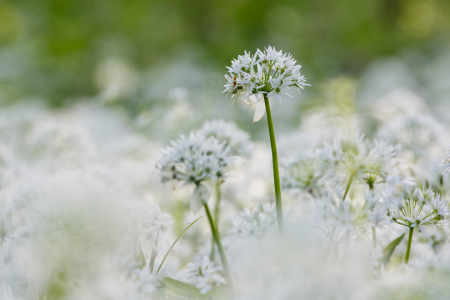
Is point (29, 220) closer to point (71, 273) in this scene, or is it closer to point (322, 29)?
point (71, 273)

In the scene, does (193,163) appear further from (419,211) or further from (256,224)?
Answer: (419,211)

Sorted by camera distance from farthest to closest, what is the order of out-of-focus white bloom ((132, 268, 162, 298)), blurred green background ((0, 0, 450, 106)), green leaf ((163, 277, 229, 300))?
blurred green background ((0, 0, 450, 106))
green leaf ((163, 277, 229, 300))
out-of-focus white bloom ((132, 268, 162, 298))

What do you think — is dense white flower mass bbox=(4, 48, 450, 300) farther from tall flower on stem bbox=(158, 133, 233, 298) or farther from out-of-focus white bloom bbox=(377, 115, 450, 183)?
out-of-focus white bloom bbox=(377, 115, 450, 183)

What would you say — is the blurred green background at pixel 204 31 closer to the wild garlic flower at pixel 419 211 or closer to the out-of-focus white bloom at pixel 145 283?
the wild garlic flower at pixel 419 211

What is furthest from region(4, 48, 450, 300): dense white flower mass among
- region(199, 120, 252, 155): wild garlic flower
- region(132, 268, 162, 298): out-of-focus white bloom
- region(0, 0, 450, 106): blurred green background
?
region(0, 0, 450, 106): blurred green background

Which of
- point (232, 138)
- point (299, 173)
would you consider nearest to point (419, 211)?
point (299, 173)

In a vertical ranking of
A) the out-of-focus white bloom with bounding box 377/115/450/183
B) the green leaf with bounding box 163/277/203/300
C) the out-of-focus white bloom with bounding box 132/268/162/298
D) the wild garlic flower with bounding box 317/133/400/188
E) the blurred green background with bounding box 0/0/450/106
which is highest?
the blurred green background with bounding box 0/0/450/106

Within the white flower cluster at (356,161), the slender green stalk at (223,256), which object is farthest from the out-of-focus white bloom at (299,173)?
the slender green stalk at (223,256)
